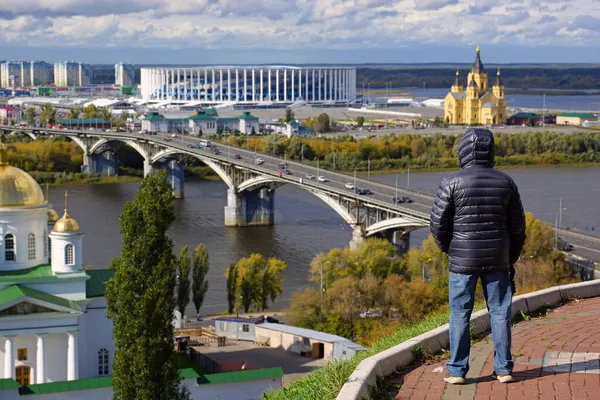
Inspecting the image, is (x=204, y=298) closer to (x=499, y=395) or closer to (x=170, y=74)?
(x=499, y=395)

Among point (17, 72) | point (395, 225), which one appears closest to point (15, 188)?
point (395, 225)

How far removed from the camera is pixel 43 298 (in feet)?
42.4

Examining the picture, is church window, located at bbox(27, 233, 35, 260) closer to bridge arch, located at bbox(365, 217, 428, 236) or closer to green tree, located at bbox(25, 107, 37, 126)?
bridge arch, located at bbox(365, 217, 428, 236)

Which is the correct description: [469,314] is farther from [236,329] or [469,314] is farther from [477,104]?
[477,104]

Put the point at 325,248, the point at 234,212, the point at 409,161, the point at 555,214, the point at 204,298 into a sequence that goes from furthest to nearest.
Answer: the point at 409,161 → the point at 234,212 → the point at 555,214 → the point at 325,248 → the point at 204,298

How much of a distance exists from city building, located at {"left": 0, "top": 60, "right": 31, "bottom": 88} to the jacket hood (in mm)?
137049

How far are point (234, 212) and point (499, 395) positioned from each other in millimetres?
27185

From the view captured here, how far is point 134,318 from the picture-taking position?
923 centimetres

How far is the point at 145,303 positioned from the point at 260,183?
→ 22406mm

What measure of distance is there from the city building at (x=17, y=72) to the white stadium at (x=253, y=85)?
56.8m

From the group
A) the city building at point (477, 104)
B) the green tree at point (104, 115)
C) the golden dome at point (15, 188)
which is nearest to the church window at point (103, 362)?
the golden dome at point (15, 188)

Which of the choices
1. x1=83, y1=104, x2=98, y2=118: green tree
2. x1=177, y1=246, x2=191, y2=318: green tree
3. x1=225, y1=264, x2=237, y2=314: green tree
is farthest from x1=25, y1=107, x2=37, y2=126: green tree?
x1=177, y1=246, x2=191, y2=318: green tree

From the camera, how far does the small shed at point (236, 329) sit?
15.4 m

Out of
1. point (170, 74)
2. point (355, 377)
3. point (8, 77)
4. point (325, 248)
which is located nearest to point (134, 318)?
point (355, 377)
